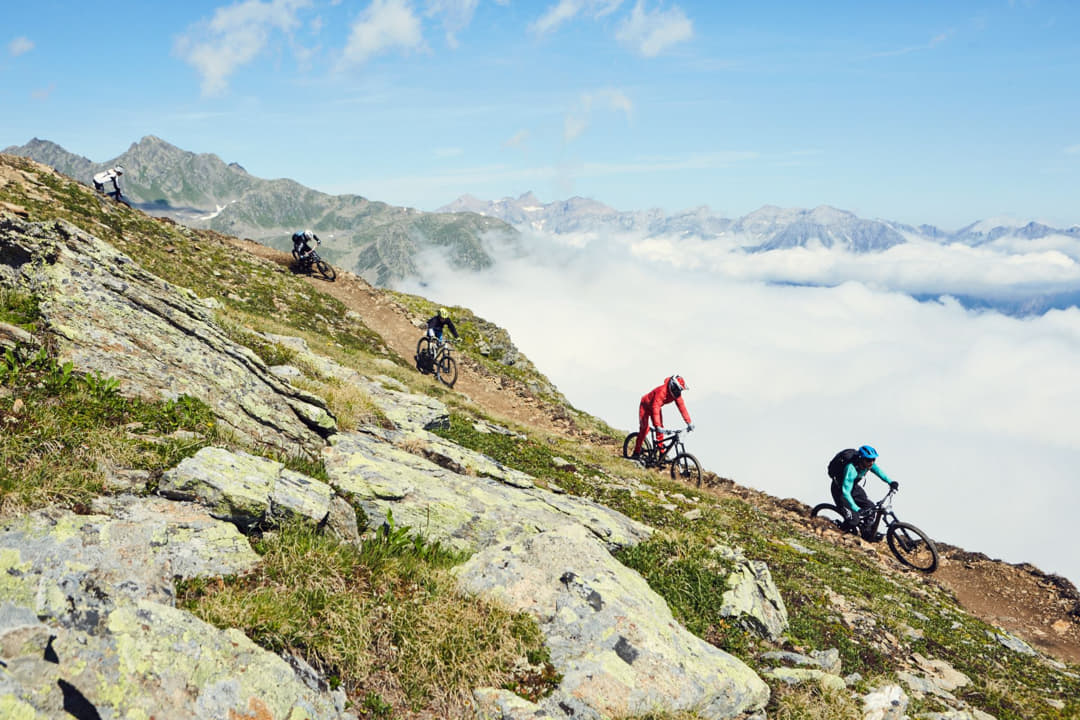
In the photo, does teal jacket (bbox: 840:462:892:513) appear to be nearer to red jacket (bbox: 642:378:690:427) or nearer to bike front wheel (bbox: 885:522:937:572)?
bike front wheel (bbox: 885:522:937:572)

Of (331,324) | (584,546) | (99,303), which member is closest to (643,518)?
(584,546)

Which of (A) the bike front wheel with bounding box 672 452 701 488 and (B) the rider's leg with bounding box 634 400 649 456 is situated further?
(A) the bike front wheel with bounding box 672 452 701 488

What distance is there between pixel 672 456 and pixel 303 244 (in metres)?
35.8

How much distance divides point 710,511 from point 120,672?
15.1 meters

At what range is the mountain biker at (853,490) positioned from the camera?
17.8m

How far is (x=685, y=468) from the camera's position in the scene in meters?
22.2

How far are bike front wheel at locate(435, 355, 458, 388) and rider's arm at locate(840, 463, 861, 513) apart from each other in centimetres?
2010

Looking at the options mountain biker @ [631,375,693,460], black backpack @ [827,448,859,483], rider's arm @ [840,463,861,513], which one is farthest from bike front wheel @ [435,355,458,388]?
rider's arm @ [840,463,861,513]

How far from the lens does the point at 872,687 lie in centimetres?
802

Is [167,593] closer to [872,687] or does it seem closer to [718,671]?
[718,671]

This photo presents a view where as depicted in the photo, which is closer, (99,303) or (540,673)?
(540,673)

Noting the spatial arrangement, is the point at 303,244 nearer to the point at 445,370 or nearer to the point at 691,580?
the point at 445,370

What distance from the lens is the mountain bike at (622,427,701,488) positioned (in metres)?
21.9

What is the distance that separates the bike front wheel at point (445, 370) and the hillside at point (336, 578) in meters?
16.7
